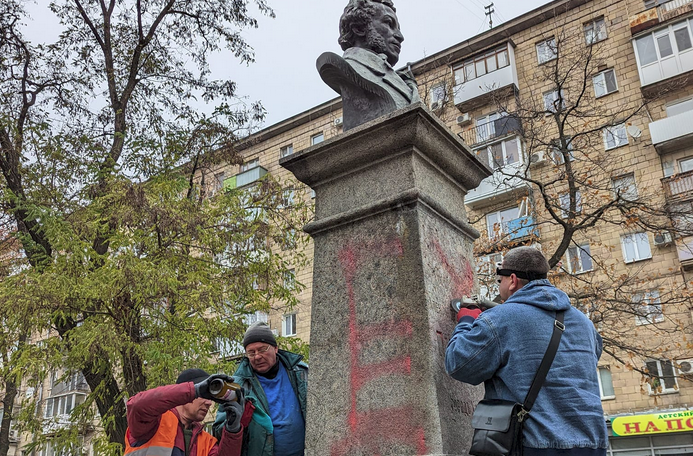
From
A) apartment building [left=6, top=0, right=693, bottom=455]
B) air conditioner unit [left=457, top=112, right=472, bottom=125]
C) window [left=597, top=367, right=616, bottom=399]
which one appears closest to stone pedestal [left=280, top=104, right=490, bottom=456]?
apartment building [left=6, top=0, right=693, bottom=455]

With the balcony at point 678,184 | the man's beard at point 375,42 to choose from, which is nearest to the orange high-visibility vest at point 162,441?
the man's beard at point 375,42

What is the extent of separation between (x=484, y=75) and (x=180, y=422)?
779 inches

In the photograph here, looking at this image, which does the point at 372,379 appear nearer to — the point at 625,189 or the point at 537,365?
the point at 537,365

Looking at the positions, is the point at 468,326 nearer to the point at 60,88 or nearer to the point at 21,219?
the point at 21,219

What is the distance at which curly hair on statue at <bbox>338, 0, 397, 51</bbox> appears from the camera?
3773mm

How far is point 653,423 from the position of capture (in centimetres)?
1633

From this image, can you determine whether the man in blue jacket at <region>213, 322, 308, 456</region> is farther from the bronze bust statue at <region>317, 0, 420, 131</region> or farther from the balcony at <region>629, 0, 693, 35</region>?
the balcony at <region>629, 0, 693, 35</region>

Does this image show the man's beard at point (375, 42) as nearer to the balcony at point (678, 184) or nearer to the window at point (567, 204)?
the window at point (567, 204)

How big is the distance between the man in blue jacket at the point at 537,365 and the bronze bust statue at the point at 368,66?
1510mm

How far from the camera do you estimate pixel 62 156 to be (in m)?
10.2

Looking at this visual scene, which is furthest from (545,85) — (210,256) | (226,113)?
(210,256)

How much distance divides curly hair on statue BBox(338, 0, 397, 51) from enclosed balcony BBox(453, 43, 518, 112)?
1745 cm

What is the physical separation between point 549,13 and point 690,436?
1347cm

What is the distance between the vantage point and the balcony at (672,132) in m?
17.3
